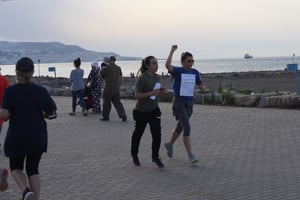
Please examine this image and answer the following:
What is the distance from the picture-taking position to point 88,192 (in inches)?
294

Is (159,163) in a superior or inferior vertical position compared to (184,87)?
inferior

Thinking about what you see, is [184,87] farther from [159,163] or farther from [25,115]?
[25,115]

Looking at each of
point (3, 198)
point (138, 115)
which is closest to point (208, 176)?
point (138, 115)

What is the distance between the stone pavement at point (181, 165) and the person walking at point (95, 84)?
3.00 metres

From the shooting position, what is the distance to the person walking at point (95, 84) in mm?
17891

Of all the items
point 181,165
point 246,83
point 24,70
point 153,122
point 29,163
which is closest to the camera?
point 24,70

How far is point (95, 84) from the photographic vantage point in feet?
59.8

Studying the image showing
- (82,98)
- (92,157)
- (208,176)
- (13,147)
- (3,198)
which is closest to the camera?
(13,147)

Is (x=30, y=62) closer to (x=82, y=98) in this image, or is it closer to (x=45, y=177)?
(x=45, y=177)

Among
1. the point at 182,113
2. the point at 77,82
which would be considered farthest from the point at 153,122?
the point at 77,82

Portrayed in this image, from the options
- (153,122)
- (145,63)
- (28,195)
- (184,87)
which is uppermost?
(145,63)

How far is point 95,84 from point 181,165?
9259 millimetres

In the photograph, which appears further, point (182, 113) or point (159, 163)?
point (182, 113)

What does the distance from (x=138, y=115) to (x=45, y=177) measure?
1.66m
